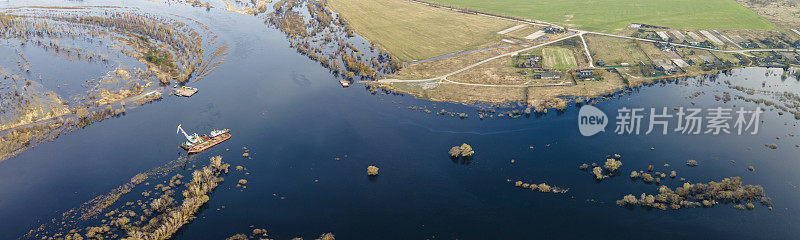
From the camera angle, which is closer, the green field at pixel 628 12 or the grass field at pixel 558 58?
the grass field at pixel 558 58

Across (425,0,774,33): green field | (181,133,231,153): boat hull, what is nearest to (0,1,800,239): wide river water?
(181,133,231,153): boat hull

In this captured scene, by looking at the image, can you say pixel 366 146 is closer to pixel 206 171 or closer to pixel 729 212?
pixel 206 171

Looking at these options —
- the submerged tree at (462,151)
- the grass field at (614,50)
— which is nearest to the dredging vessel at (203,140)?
the submerged tree at (462,151)

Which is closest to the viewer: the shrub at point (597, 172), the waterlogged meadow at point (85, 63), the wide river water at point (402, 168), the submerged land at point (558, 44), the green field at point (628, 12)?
the wide river water at point (402, 168)

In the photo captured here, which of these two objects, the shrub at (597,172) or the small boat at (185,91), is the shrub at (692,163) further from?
the small boat at (185,91)

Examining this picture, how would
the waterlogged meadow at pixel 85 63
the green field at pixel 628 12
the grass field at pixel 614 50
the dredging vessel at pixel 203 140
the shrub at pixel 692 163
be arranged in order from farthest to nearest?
the green field at pixel 628 12 < the grass field at pixel 614 50 < the waterlogged meadow at pixel 85 63 < the dredging vessel at pixel 203 140 < the shrub at pixel 692 163
